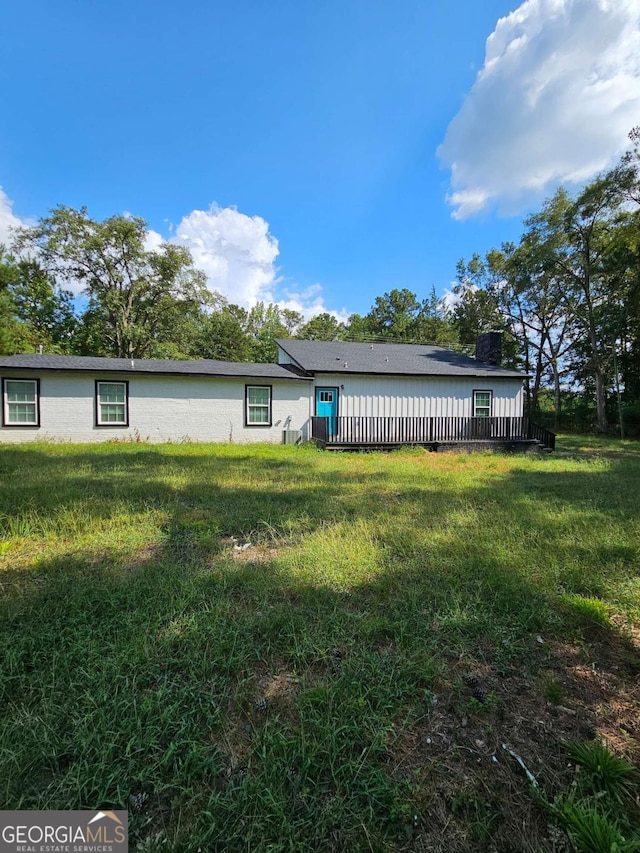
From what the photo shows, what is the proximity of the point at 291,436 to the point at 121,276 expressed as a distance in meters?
19.9

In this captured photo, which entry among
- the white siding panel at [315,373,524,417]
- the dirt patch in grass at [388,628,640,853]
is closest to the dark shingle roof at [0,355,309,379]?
the white siding panel at [315,373,524,417]

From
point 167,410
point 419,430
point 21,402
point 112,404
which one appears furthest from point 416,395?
point 21,402

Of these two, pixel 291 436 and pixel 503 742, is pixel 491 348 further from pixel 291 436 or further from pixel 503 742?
pixel 503 742

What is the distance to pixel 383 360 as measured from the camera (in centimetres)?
1532

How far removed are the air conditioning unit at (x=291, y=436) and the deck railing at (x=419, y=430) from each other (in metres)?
0.56

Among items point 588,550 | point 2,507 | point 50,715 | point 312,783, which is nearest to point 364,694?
point 312,783

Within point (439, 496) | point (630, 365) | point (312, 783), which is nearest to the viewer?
point (312, 783)

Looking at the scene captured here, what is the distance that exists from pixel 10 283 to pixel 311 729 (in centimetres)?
2901

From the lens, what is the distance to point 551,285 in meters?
22.1

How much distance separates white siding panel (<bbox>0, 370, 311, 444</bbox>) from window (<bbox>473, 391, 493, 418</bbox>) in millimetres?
6874

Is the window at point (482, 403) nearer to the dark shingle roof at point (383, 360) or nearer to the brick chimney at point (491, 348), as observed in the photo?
the dark shingle roof at point (383, 360)

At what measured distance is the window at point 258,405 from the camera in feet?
43.1

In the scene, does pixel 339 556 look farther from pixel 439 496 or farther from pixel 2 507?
pixel 2 507

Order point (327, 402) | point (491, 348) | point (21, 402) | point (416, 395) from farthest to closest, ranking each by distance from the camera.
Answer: point (491, 348), point (416, 395), point (327, 402), point (21, 402)
